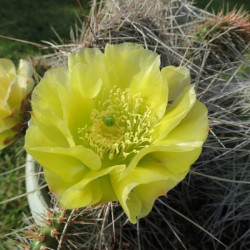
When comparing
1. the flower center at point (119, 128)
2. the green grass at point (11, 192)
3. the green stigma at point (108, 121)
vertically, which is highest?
the green stigma at point (108, 121)

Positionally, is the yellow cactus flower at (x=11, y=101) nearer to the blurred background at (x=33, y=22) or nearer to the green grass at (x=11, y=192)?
the green grass at (x=11, y=192)

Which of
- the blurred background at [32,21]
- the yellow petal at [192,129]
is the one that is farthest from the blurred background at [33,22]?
the yellow petal at [192,129]

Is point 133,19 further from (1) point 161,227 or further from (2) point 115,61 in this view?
(1) point 161,227

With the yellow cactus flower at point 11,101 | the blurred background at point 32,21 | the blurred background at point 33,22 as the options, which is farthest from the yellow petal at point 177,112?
the blurred background at point 32,21

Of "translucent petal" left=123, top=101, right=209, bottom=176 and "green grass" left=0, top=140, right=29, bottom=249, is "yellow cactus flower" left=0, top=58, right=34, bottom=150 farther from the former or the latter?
"green grass" left=0, top=140, right=29, bottom=249

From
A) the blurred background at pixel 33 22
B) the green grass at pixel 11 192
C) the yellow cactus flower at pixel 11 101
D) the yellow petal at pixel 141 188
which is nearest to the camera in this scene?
the yellow petal at pixel 141 188

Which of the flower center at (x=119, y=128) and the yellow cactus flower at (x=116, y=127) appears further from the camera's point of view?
the flower center at (x=119, y=128)

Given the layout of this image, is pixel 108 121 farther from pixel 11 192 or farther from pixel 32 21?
pixel 32 21

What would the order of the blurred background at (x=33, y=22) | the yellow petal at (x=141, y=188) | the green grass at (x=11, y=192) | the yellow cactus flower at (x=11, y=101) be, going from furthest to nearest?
the blurred background at (x=33, y=22)
the green grass at (x=11, y=192)
the yellow cactus flower at (x=11, y=101)
the yellow petal at (x=141, y=188)

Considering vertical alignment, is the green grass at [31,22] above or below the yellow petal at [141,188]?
below
